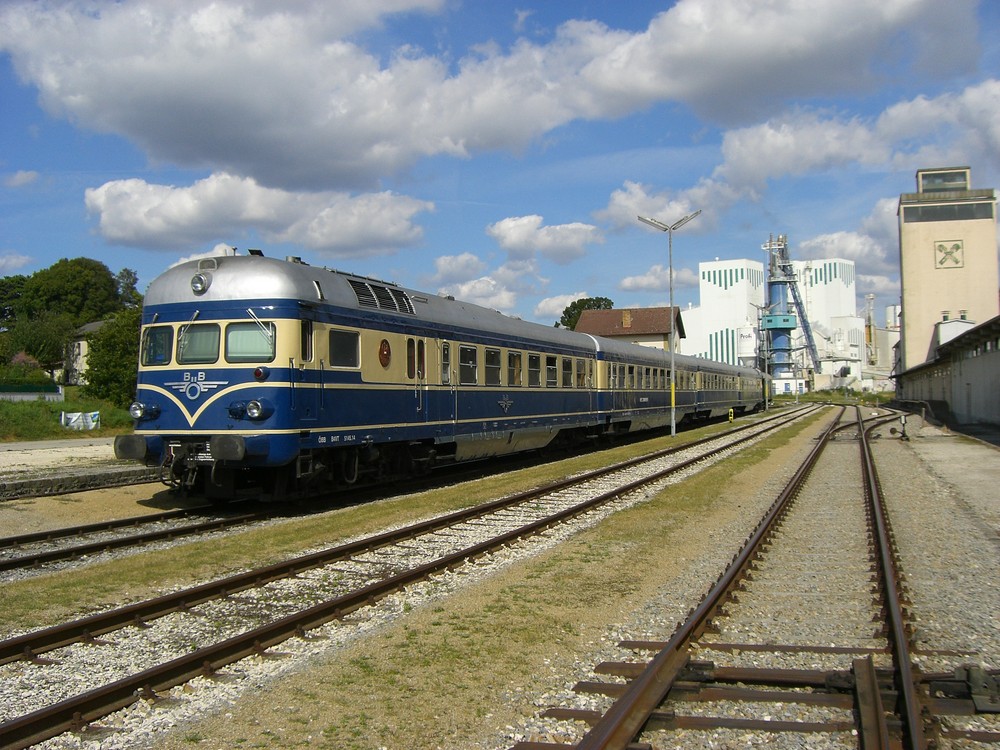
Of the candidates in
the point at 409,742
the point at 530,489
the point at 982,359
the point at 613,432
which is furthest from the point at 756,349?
the point at 409,742

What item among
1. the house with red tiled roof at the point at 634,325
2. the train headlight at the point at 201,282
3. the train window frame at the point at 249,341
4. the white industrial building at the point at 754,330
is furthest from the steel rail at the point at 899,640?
the white industrial building at the point at 754,330

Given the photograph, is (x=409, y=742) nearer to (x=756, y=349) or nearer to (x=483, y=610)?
(x=483, y=610)

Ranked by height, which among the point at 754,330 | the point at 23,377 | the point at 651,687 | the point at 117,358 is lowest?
the point at 651,687

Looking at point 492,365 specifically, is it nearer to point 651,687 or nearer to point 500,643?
point 500,643

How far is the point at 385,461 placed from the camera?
14969mm

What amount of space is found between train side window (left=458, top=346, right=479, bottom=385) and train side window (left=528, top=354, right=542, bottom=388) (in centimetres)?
284

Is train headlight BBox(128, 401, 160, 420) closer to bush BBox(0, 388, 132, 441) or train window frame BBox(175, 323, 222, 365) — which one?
train window frame BBox(175, 323, 222, 365)

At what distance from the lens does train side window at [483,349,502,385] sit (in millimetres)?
17844

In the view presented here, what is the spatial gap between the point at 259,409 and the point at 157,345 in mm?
2283

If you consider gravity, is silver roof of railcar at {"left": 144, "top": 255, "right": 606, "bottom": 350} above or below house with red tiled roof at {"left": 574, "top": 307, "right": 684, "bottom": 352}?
below

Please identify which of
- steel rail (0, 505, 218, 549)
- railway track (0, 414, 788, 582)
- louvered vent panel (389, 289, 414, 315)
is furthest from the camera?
louvered vent panel (389, 289, 414, 315)

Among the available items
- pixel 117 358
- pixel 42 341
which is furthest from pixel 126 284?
pixel 117 358

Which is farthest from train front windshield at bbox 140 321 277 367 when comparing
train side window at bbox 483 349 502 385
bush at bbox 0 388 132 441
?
bush at bbox 0 388 132 441

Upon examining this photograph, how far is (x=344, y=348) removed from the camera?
515 inches
